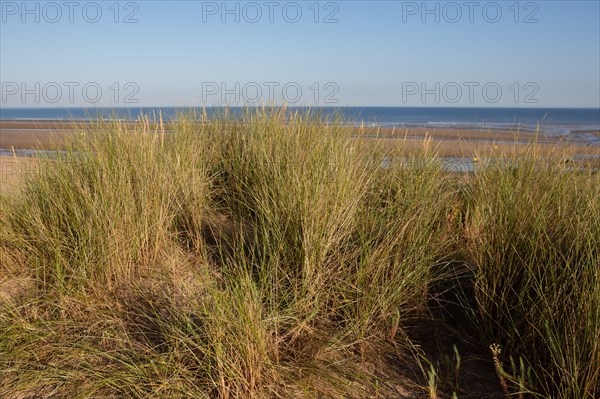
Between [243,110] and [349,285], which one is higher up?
[243,110]

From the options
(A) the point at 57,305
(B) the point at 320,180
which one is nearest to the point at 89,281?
(A) the point at 57,305

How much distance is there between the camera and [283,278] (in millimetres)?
2670

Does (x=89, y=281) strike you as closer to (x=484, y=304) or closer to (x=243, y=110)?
(x=484, y=304)

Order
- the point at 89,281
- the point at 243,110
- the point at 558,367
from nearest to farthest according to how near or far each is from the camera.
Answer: the point at 558,367 < the point at 89,281 < the point at 243,110

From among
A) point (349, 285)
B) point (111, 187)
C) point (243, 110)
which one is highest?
point (243, 110)

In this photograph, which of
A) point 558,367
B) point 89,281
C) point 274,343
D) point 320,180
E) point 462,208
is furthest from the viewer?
point 462,208

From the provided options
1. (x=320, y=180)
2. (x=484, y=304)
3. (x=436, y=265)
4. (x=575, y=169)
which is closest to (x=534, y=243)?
(x=484, y=304)

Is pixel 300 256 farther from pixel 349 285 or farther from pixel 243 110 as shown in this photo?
pixel 243 110

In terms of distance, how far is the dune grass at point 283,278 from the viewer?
2.27 meters

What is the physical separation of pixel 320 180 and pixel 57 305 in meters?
1.51

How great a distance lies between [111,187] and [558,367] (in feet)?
8.19

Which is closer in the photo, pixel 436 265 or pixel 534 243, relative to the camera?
pixel 534 243

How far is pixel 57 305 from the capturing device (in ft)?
8.70

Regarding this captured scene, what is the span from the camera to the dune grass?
2.27 metres
